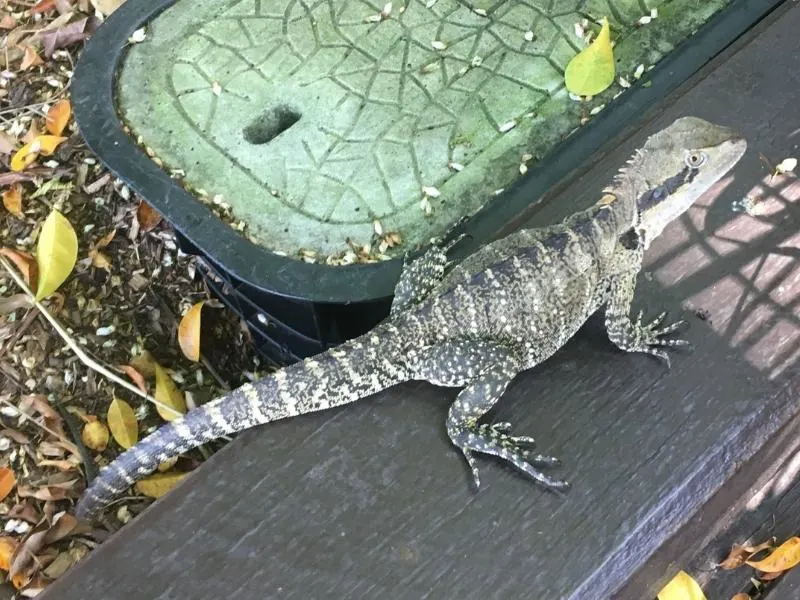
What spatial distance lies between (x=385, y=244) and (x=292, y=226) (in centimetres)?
37

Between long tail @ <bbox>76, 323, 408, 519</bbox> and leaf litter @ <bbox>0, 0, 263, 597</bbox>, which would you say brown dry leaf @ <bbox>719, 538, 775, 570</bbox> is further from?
leaf litter @ <bbox>0, 0, 263, 597</bbox>

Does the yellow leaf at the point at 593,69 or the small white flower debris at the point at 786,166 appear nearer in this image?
the small white flower debris at the point at 786,166

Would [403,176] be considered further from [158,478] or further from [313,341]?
[158,478]

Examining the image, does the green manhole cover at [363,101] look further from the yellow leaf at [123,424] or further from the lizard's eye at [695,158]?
the yellow leaf at [123,424]

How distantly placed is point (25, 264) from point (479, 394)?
232 centimetres

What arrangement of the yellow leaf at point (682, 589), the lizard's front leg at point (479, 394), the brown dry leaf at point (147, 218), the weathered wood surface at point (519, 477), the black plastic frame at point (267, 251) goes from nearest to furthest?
the weathered wood surface at point (519, 477) → the lizard's front leg at point (479, 394) → the yellow leaf at point (682, 589) → the black plastic frame at point (267, 251) → the brown dry leaf at point (147, 218)

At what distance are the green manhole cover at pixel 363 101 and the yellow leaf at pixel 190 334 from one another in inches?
27.1

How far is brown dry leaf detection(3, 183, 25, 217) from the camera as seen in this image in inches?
148

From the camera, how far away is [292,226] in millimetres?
2908

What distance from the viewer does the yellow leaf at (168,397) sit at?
3.23 m

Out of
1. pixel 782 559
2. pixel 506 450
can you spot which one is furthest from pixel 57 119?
pixel 782 559

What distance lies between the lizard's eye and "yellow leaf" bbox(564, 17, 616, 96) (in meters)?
0.88

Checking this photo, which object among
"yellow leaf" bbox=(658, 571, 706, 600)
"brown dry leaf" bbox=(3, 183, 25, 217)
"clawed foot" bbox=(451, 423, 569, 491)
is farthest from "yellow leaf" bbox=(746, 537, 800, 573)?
"brown dry leaf" bbox=(3, 183, 25, 217)

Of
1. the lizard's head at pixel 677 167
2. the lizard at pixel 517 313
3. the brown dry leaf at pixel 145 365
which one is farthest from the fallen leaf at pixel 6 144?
the lizard's head at pixel 677 167
